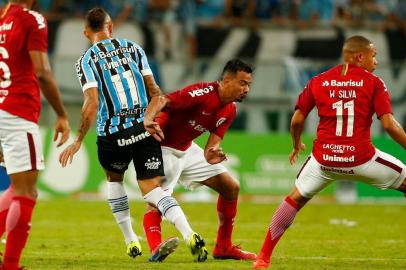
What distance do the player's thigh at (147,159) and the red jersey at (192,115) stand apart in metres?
0.41

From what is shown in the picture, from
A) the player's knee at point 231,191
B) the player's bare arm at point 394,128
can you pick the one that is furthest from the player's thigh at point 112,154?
the player's bare arm at point 394,128

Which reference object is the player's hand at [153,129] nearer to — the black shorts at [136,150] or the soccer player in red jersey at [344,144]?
the black shorts at [136,150]

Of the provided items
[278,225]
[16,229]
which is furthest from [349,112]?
[16,229]

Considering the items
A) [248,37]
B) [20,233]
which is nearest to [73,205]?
[248,37]

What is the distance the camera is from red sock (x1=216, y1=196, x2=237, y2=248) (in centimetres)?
1016

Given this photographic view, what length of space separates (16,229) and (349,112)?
3232mm

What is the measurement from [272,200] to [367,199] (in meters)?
2.09

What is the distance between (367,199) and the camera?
822 inches

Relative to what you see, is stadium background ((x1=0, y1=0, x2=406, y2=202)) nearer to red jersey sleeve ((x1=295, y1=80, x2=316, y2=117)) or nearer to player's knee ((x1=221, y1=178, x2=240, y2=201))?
player's knee ((x1=221, y1=178, x2=240, y2=201))

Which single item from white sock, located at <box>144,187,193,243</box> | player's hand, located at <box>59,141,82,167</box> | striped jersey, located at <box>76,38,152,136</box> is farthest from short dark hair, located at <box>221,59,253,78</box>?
player's hand, located at <box>59,141,82,167</box>

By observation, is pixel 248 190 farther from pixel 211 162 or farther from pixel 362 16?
pixel 211 162

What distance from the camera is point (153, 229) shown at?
989 centimetres

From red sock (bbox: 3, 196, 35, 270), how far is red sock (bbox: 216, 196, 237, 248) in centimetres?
300

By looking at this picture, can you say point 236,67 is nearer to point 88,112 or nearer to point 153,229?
point 88,112
